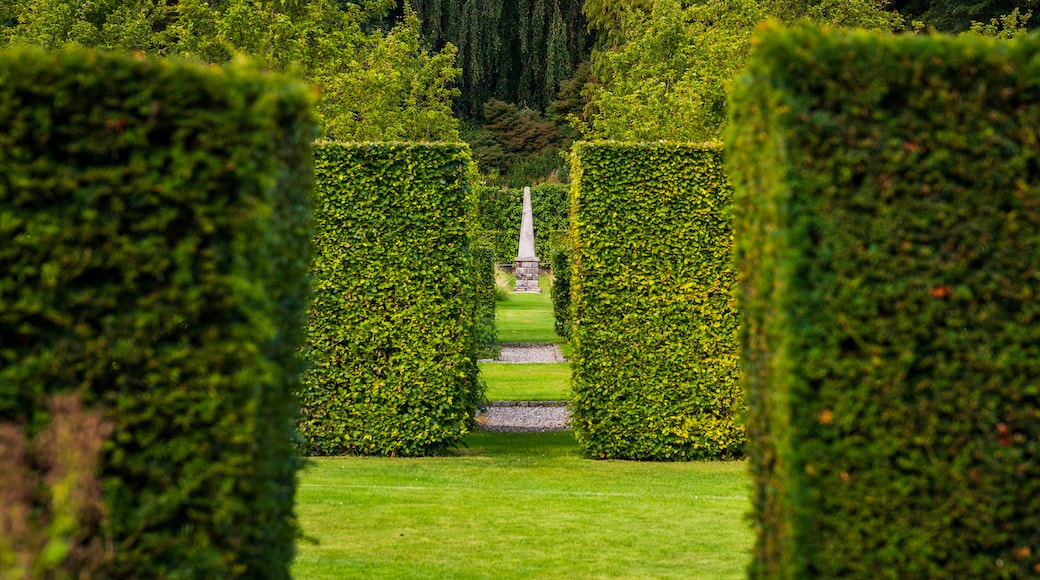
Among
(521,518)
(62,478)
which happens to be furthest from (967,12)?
(62,478)

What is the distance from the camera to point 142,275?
13.6 ft

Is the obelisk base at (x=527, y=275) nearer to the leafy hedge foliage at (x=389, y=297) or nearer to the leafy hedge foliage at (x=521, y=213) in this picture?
the leafy hedge foliage at (x=521, y=213)

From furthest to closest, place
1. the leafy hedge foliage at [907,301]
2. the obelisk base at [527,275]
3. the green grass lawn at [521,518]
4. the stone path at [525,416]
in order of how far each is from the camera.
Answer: the obelisk base at [527,275] < the stone path at [525,416] < the green grass lawn at [521,518] < the leafy hedge foliage at [907,301]

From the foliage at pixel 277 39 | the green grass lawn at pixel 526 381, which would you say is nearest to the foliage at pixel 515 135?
the foliage at pixel 277 39

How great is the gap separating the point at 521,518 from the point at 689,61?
67.3ft

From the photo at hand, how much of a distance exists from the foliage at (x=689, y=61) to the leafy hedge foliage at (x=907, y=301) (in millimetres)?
11613

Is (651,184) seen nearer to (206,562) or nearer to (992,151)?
(992,151)

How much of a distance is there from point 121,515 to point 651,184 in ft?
26.1

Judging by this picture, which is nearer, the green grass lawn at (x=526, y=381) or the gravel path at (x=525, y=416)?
the gravel path at (x=525, y=416)

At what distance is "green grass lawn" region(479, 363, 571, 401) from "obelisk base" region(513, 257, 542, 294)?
52.5 feet

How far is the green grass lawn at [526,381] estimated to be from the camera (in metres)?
16.6

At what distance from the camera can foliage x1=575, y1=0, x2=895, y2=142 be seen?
64.7ft

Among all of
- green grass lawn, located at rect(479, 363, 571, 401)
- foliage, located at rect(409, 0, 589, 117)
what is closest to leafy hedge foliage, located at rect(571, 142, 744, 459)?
green grass lawn, located at rect(479, 363, 571, 401)

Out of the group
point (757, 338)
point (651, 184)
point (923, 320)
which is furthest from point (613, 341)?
point (923, 320)
